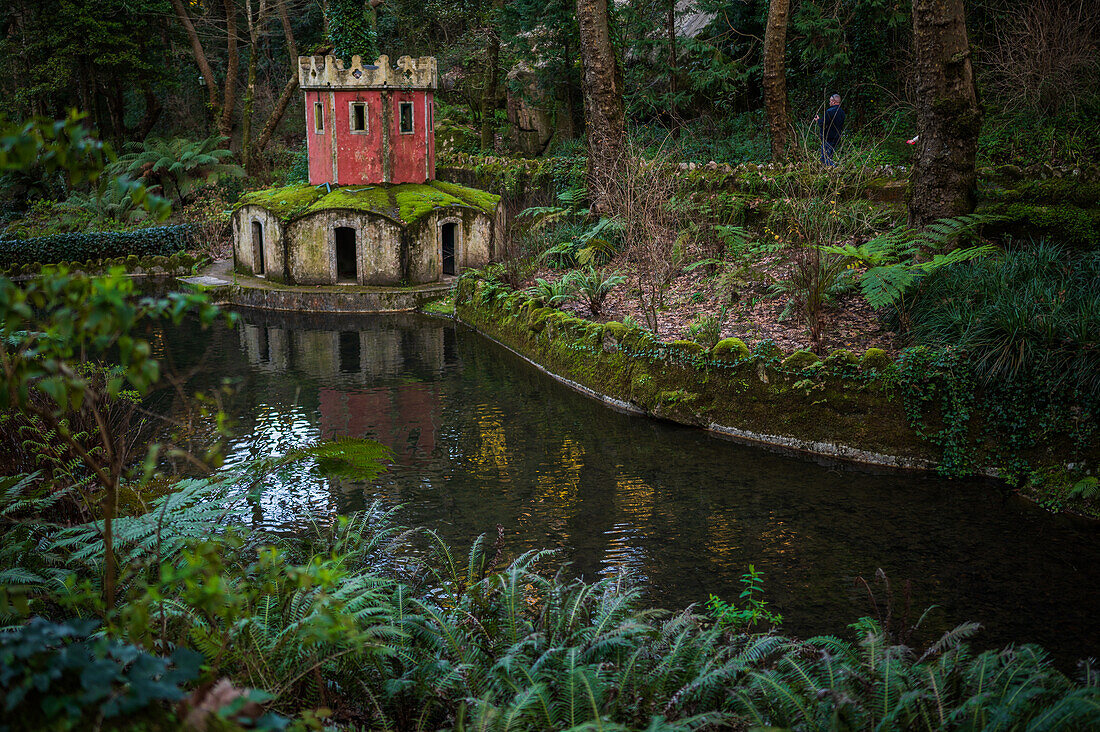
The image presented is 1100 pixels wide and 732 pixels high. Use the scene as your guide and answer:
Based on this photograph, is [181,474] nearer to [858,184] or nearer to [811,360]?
[811,360]

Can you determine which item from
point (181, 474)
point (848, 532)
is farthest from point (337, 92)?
point (848, 532)

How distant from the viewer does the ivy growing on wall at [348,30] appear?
19.1m

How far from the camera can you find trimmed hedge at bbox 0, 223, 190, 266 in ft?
68.7

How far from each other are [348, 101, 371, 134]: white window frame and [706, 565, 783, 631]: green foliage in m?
16.0

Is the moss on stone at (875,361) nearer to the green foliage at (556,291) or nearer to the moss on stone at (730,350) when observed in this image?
the moss on stone at (730,350)

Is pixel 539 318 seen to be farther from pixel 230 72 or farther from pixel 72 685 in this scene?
pixel 230 72

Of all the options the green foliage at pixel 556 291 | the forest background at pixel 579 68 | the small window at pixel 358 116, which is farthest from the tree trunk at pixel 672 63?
the green foliage at pixel 556 291

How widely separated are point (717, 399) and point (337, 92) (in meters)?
13.5

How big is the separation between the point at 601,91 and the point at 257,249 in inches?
375

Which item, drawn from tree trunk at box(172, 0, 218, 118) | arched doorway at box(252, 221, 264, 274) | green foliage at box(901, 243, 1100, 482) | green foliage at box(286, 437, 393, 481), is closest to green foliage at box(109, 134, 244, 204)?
tree trunk at box(172, 0, 218, 118)

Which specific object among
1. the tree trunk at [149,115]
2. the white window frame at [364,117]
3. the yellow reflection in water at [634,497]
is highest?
the tree trunk at [149,115]

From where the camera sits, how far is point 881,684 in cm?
346

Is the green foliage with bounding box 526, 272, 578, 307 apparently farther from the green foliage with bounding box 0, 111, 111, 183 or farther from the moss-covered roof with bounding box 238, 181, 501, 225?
the green foliage with bounding box 0, 111, 111, 183

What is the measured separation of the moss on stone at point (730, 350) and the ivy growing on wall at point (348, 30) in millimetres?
13559
